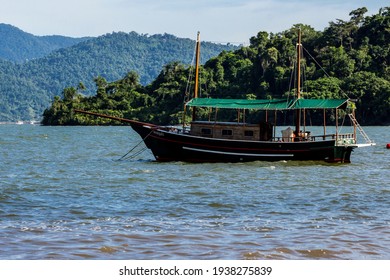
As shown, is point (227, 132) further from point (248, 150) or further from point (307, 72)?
point (307, 72)

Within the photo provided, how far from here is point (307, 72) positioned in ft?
545

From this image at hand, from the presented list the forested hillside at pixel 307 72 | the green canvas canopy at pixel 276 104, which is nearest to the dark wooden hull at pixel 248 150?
the green canvas canopy at pixel 276 104

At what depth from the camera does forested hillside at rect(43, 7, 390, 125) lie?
152875 millimetres

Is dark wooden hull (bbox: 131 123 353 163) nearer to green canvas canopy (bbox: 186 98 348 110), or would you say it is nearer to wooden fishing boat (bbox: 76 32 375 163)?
wooden fishing boat (bbox: 76 32 375 163)

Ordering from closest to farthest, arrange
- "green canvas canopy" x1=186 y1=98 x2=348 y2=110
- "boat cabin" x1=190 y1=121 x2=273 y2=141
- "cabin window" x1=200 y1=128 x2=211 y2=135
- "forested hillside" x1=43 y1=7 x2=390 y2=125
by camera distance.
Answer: "boat cabin" x1=190 y1=121 x2=273 y2=141 < "cabin window" x1=200 y1=128 x2=211 y2=135 < "green canvas canopy" x1=186 y1=98 x2=348 y2=110 < "forested hillside" x1=43 y1=7 x2=390 y2=125

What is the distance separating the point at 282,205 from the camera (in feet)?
84.5

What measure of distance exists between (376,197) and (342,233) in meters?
8.96

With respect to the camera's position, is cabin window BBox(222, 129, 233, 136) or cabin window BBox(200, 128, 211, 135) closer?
cabin window BBox(222, 129, 233, 136)

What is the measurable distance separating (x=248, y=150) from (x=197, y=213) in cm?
2161

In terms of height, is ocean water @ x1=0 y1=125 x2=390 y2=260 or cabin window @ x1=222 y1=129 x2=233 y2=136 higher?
cabin window @ x1=222 y1=129 x2=233 y2=136

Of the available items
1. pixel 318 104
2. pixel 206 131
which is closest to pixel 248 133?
pixel 206 131

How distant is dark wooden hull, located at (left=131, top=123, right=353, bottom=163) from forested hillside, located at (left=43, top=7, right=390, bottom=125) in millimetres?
102729

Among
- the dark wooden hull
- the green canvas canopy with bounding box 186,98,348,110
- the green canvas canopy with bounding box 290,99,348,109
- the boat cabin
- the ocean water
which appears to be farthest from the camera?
the green canvas canopy with bounding box 186,98,348,110

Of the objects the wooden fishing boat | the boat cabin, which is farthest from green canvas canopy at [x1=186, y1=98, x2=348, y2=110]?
the boat cabin
